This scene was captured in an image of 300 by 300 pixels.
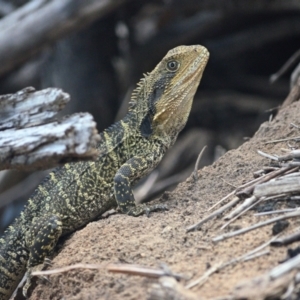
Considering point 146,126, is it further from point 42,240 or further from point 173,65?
point 42,240

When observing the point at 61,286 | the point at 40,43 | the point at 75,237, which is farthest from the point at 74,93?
the point at 61,286

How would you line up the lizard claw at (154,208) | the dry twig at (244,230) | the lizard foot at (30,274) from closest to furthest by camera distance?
the dry twig at (244,230) → the lizard foot at (30,274) → the lizard claw at (154,208)

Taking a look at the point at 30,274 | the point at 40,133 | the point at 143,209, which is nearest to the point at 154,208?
the point at 143,209

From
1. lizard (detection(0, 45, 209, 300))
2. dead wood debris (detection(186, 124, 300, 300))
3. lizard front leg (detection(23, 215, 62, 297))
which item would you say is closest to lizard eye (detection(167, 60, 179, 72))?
lizard (detection(0, 45, 209, 300))

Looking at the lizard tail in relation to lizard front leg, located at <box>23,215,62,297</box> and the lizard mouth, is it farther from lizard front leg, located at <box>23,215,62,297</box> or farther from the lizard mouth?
the lizard mouth

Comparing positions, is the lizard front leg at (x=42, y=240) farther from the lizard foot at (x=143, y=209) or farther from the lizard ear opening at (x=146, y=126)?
the lizard ear opening at (x=146, y=126)

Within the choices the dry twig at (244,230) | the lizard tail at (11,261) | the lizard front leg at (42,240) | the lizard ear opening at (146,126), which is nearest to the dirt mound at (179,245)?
the dry twig at (244,230)
